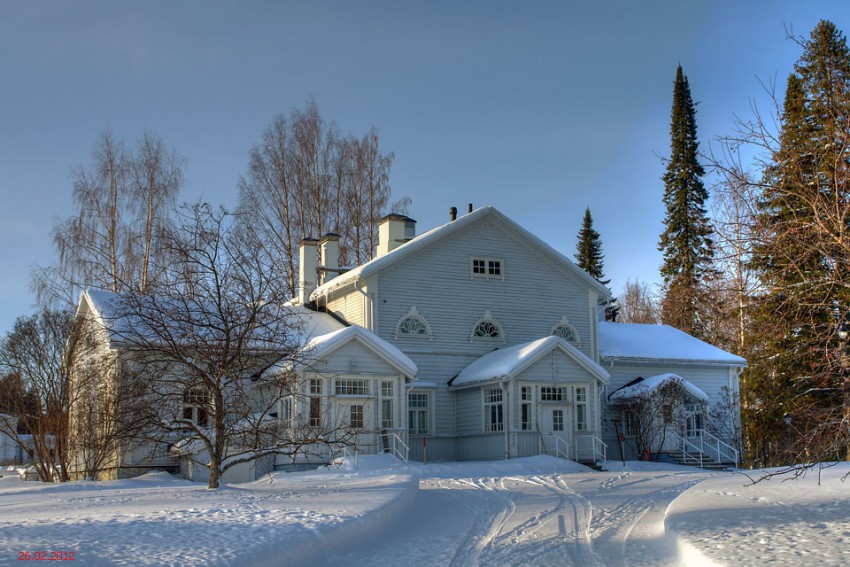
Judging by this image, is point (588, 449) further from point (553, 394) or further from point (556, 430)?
point (553, 394)

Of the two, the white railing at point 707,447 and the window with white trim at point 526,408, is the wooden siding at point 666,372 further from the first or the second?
the window with white trim at point 526,408

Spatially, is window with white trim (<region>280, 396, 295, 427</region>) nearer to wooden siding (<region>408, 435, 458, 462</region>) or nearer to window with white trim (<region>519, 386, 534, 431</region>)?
wooden siding (<region>408, 435, 458, 462</region>)

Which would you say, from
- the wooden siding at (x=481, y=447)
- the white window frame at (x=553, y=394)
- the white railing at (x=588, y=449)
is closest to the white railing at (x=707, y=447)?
the white railing at (x=588, y=449)

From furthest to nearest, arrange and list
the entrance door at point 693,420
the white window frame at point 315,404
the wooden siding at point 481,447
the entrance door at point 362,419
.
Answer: the entrance door at point 693,420
the wooden siding at point 481,447
the entrance door at point 362,419
the white window frame at point 315,404

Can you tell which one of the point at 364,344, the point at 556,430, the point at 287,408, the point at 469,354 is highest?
the point at 364,344

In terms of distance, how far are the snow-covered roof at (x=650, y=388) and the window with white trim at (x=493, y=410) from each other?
17.9 feet

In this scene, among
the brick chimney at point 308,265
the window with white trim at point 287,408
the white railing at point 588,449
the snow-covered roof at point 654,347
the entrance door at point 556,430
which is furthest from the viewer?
the brick chimney at point 308,265

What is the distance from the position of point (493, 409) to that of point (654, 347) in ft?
28.8

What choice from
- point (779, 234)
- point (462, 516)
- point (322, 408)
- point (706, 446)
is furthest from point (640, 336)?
point (779, 234)

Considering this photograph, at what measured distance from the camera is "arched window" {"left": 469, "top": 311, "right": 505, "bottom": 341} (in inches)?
1134

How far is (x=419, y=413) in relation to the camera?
2736 cm

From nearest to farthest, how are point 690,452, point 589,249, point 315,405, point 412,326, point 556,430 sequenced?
point 315,405
point 556,430
point 412,326
point 690,452
point 589,249

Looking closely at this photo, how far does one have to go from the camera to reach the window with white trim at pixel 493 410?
1033 inches
